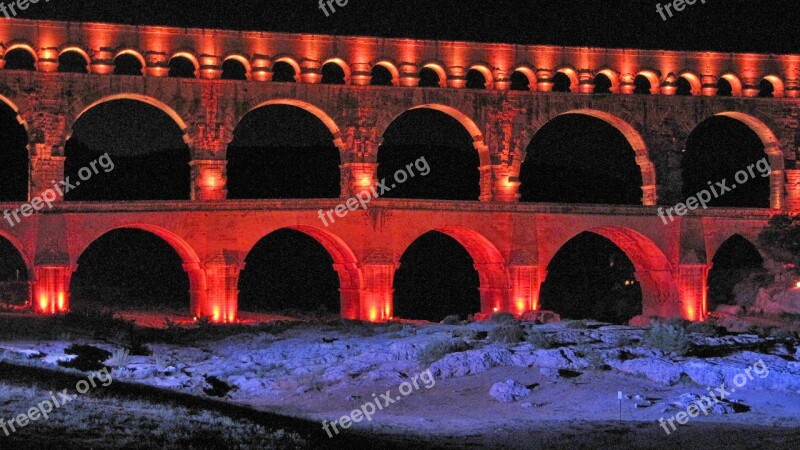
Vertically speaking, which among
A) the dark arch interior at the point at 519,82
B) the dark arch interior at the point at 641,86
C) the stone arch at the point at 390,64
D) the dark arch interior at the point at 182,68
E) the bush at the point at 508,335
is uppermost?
the dark arch interior at the point at 182,68

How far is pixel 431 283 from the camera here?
6412 centimetres

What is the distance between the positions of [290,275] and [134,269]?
29.0 ft

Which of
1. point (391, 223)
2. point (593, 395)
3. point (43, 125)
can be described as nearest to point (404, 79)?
point (391, 223)

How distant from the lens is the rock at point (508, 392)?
2306 cm

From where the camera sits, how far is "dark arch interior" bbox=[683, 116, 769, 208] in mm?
63125

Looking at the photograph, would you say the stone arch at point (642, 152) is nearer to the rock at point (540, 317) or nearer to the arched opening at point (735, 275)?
the arched opening at point (735, 275)

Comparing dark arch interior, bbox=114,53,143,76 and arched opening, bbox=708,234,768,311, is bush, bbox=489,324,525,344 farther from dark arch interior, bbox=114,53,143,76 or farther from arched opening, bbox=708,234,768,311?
dark arch interior, bbox=114,53,143,76

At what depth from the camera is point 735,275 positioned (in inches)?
1975

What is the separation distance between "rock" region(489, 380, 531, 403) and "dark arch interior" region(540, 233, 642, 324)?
94.3 ft

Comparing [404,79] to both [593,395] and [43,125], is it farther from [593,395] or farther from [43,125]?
[593,395]

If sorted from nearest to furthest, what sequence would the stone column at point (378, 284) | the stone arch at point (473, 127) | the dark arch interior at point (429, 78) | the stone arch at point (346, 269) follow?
1. the stone column at point (378, 284)
2. the stone arch at point (346, 269)
3. the stone arch at point (473, 127)
4. the dark arch interior at point (429, 78)

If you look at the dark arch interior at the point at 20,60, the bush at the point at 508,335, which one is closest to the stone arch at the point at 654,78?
the bush at the point at 508,335

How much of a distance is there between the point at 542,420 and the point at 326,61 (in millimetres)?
23774

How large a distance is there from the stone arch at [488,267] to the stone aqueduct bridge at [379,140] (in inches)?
3.2
